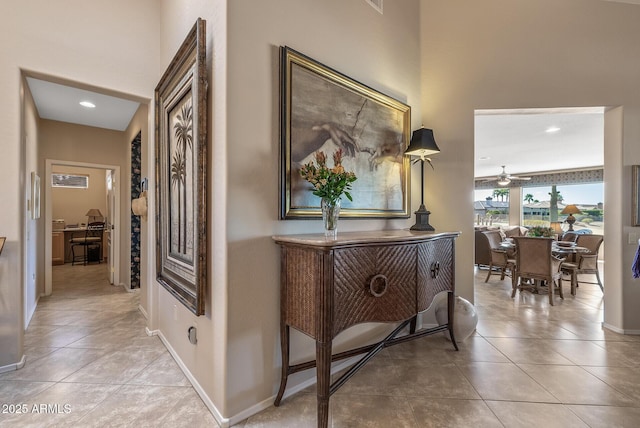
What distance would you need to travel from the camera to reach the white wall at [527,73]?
3121 mm

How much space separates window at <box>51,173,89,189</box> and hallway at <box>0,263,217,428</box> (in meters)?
5.11

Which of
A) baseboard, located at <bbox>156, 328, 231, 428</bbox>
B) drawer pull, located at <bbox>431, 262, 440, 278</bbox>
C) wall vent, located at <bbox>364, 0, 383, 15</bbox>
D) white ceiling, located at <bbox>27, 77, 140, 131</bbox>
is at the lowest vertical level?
baseboard, located at <bbox>156, 328, 231, 428</bbox>

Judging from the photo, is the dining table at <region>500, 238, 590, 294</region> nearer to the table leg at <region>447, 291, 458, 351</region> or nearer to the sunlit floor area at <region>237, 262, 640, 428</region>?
the sunlit floor area at <region>237, 262, 640, 428</region>

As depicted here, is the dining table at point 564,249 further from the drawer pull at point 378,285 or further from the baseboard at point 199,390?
the baseboard at point 199,390

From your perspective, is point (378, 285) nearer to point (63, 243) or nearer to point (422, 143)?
point (422, 143)

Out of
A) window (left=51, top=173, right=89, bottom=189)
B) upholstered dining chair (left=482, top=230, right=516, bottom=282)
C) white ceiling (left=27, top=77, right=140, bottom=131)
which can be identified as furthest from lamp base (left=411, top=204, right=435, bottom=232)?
window (left=51, top=173, right=89, bottom=189)

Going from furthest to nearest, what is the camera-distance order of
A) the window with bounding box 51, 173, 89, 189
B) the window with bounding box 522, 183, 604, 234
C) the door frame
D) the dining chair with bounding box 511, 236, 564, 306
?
1. the window with bounding box 522, 183, 604, 234
2. the window with bounding box 51, 173, 89, 189
3. the door frame
4. the dining chair with bounding box 511, 236, 564, 306

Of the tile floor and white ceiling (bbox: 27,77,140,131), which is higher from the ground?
white ceiling (bbox: 27,77,140,131)

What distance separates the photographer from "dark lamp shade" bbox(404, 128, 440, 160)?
270cm

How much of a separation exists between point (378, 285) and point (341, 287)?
31 centimetres

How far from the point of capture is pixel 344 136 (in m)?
2.35

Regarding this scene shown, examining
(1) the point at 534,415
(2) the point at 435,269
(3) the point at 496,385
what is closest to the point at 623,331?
(3) the point at 496,385

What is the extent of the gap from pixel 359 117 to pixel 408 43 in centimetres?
130

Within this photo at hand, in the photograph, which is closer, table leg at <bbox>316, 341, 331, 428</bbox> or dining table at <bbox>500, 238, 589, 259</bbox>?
table leg at <bbox>316, 341, 331, 428</bbox>
